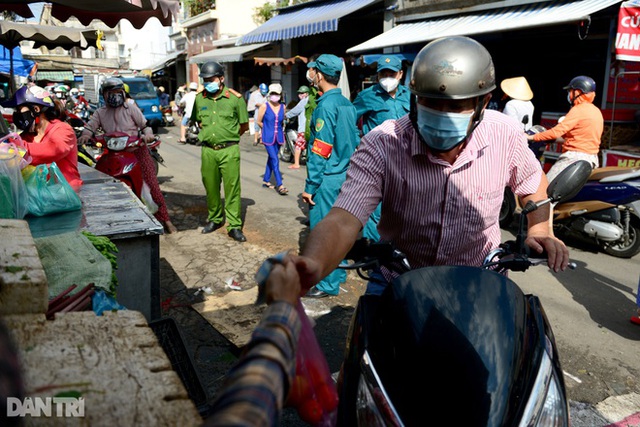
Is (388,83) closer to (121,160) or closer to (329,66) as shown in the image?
(329,66)

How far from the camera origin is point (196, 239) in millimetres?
6930

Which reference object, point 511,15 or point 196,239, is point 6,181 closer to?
point 196,239

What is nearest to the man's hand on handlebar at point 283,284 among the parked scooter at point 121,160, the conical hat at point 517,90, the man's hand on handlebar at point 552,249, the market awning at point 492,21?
the man's hand on handlebar at point 552,249

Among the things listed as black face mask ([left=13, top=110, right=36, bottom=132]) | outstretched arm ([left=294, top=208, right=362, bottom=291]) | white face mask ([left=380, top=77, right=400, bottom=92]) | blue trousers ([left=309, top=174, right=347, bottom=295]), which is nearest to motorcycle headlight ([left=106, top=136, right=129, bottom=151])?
black face mask ([left=13, top=110, right=36, bottom=132])

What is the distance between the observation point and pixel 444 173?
90.1 inches

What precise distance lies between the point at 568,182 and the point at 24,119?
4.12 metres

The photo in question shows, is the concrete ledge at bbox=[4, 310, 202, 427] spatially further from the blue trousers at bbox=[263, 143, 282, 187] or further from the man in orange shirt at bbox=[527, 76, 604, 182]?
the blue trousers at bbox=[263, 143, 282, 187]

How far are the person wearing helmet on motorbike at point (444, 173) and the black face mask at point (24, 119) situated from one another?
3.28m

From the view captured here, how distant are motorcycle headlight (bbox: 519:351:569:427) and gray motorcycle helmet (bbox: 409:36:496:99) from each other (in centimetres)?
100

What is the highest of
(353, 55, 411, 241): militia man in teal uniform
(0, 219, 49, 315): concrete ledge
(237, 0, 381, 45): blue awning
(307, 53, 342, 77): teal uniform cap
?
(237, 0, 381, 45): blue awning

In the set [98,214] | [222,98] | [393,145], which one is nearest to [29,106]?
[98,214]

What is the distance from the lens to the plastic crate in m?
2.27

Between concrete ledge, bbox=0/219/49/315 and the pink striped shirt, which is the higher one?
the pink striped shirt

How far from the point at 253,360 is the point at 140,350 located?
1.83 ft
